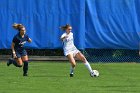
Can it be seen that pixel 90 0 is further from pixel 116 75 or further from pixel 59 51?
pixel 116 75

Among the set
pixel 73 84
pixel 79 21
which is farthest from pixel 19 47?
pixel 79 21

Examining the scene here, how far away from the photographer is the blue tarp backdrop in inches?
981

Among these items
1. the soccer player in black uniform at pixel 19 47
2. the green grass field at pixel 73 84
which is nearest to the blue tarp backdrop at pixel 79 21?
the green grass field at pixel 73 84

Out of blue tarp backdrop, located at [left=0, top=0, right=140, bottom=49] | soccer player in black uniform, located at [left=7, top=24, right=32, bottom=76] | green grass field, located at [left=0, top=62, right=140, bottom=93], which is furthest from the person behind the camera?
blue tarp backdrop, located at [left=0, top=0, right=140, bottom=49]

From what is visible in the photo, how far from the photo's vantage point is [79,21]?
24.9m

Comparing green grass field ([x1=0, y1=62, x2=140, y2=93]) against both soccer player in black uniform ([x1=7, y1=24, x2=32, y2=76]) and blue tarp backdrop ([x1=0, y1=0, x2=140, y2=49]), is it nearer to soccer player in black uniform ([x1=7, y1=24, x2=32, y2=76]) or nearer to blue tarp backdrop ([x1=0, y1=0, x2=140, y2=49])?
soccer player in black uniform ([x1=7, y1=24, x2=32, y2=76])

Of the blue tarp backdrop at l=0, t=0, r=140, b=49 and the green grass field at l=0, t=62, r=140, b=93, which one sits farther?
the blue tarp backdrop at l=0, t=0, r=140, b=49

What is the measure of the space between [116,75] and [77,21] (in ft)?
23.7

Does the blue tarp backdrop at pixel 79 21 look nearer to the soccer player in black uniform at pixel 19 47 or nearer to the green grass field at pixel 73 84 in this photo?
the green grass field at pixel 73 84

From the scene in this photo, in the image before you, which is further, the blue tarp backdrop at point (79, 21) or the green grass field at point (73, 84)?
the blue tarp backdrop at point (79, 21)

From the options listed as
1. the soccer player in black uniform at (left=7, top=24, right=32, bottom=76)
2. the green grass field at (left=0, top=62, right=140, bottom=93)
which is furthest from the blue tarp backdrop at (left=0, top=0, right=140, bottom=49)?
the soccer player in black uniform at (left=7, top=24, right=32, bottom=76)

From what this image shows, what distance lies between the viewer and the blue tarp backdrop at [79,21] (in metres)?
24.9

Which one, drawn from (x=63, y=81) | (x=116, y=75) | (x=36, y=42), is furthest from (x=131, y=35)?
(x=63, y=81)

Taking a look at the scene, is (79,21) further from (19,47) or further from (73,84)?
(73,84)
